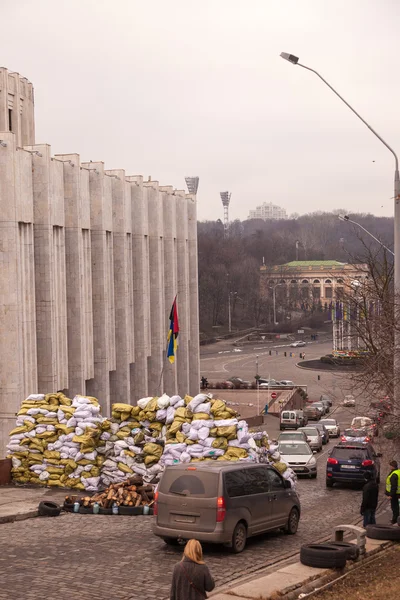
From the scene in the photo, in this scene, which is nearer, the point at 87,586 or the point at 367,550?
the point at 87,586

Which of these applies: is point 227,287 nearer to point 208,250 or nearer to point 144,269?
point 208,250

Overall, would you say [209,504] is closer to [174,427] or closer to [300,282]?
[174,427]

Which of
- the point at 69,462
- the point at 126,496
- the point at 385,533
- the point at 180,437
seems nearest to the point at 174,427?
the point at 180,437

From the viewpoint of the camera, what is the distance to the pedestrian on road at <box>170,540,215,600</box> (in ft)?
28.7

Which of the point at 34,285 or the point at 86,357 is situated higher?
the point at 34,285

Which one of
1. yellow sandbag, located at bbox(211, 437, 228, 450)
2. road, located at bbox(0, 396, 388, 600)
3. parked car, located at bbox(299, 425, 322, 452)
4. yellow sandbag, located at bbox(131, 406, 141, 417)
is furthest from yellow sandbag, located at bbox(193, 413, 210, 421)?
parked car, located at bbox(299, 425, 322, 452)

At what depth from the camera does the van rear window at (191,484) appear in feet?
46.8

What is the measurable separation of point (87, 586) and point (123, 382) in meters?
33.0

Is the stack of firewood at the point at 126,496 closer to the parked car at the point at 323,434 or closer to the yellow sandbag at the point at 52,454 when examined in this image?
the yellow sandbag at the point at 52,454

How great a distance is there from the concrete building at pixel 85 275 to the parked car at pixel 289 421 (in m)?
7.11

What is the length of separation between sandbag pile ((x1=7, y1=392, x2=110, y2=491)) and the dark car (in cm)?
745

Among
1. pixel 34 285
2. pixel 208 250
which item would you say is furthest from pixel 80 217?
pixel 208 250

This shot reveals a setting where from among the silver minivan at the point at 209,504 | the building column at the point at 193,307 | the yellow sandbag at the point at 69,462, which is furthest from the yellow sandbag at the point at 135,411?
the building column at the point at 193,307

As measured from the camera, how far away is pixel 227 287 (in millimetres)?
159625
